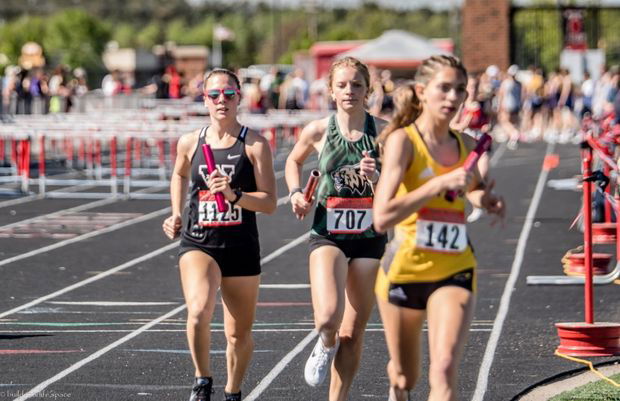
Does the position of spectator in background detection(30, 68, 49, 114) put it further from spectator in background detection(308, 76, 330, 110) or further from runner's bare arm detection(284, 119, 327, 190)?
runner's bare arm detection(284, 119, 327, 190)

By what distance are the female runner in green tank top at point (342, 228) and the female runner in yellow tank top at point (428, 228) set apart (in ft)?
3.32

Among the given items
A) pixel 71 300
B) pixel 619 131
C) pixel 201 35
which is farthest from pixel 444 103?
pixel 201 35

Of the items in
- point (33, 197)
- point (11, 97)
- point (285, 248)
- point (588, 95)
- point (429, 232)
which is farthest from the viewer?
point (588, 95)

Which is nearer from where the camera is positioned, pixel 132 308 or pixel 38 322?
pixel 38 322

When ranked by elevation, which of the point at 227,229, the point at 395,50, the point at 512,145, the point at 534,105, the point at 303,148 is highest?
the point at 395,50

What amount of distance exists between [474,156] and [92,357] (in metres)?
4.54

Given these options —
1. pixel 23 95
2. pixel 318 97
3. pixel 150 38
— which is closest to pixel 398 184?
pixel 23 95

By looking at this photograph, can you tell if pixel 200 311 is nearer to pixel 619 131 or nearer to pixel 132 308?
pixel 132 308

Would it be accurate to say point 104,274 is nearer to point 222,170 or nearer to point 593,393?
point 222,170

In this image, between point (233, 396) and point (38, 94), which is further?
point (38, 94)

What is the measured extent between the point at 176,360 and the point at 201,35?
111 meters

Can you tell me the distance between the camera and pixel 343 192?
26.9 feet

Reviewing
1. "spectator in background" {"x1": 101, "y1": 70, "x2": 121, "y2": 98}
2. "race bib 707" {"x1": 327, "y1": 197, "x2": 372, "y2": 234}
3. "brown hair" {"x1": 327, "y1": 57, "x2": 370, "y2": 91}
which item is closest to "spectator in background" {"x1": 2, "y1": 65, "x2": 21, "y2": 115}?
"spectator in background" {"x1": 101, "y1": 70, "x2": 121, "y2": 98}

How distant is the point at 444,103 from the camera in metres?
6.58
